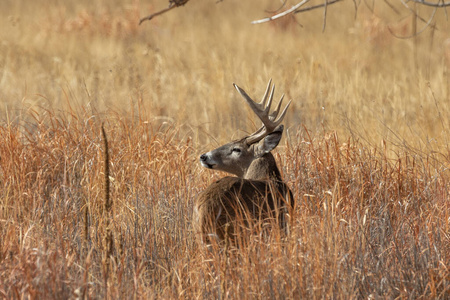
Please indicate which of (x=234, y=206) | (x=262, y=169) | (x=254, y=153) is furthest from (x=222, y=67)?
(x=234, y=206)

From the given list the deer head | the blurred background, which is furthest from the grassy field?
the deer head

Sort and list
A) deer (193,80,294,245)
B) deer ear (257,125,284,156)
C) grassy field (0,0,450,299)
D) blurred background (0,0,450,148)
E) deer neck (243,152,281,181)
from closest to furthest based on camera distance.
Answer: grassy field (0,0,450,299) < deer (193,80,294,245) < deer neck (243,152,281,181) < deer ear (257,125,284,156) < blurred background (0,0,450,148)

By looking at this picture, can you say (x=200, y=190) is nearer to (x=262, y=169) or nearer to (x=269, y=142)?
(x=262, y=169)

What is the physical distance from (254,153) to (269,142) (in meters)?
0.15

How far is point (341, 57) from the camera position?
11789 millimetres

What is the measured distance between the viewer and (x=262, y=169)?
503 cm

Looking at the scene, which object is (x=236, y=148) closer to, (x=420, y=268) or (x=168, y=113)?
(x=420, y=268)

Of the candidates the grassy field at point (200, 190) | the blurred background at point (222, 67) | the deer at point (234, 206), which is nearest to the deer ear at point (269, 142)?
the grassy field at point (200, 190)

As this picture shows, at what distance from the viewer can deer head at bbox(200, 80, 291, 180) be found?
507cm

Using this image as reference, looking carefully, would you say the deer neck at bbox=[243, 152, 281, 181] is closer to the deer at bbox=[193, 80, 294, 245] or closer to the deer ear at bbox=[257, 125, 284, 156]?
the deer ear at bbox=[257, 125, 284, 156]

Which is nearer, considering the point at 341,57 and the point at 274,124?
the point at 274,124

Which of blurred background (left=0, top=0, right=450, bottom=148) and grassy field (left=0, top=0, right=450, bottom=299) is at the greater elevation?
blurred background (left=0, top=0, right=450, bottom=148)

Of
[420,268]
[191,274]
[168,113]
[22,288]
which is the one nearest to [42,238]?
[22,288]

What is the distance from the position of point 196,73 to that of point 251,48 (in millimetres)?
2379
